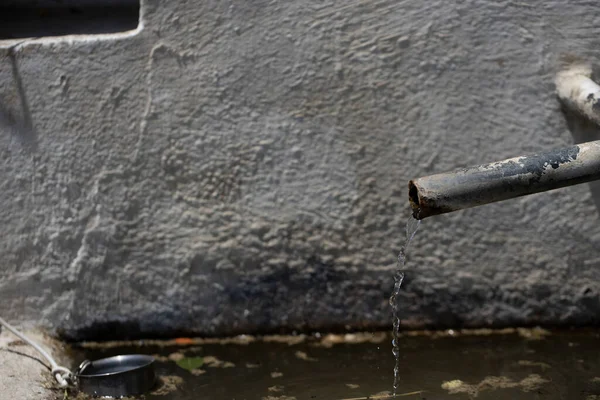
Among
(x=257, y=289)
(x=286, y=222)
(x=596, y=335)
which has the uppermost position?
(x=286, y=222)

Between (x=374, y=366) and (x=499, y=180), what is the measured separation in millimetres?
1373

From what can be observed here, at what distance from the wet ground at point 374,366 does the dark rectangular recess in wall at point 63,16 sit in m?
1.38

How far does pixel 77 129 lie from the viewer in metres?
3.22

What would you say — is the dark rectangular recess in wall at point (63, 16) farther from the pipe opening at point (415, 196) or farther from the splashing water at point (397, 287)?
the pipe opening at point (415, 196)

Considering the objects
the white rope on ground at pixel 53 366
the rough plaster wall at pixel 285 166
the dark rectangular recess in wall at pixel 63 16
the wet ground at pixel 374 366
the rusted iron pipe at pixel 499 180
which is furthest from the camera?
the dark rectangular recess in wall at pixel 63 16

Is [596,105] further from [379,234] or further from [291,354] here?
[291,354]

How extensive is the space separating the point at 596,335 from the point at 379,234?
97cm

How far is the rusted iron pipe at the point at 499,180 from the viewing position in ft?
6.01

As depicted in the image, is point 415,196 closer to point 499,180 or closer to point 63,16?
point 499,180

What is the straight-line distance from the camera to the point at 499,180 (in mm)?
1858

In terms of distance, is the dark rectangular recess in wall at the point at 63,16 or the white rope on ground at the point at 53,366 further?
the dark rectangular recess in wall at the point at 63,16

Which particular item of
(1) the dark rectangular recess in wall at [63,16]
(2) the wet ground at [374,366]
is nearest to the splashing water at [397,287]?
(2) the wet ground at [374,366]

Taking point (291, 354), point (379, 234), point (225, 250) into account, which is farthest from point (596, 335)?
point (225, 250)

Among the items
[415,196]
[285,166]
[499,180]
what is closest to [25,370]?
[285,166]
